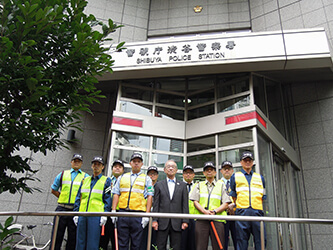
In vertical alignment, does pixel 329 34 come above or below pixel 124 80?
above

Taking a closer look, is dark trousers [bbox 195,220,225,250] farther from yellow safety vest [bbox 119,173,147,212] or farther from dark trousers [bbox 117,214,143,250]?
yellow safety vest [bbox 119,173,147,212]

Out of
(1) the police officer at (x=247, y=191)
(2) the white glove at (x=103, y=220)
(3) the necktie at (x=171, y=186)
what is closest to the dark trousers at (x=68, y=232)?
(2) the white glove at (x=103, y=220)

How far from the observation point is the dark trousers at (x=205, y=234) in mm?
3205

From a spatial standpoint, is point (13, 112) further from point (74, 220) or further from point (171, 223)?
point (171, 223)

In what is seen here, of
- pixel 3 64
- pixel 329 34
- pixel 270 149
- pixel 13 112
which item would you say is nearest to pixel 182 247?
pixel 13 112

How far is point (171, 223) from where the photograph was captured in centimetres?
298

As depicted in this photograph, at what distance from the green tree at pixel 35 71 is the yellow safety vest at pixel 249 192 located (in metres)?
2.52

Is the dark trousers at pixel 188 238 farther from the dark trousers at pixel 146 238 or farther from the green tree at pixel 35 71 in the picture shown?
the green tree at pixel 35 71

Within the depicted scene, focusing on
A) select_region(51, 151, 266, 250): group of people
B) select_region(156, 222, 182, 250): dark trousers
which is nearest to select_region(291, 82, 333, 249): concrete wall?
select_region(51, 151, 266, 250): group of people

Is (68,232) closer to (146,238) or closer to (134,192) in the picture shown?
(134,192)

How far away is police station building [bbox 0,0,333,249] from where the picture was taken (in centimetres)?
820

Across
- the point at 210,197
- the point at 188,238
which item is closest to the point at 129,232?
the point at 188,238

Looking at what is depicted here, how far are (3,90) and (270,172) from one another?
688 cm

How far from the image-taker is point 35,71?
2.62 meters
